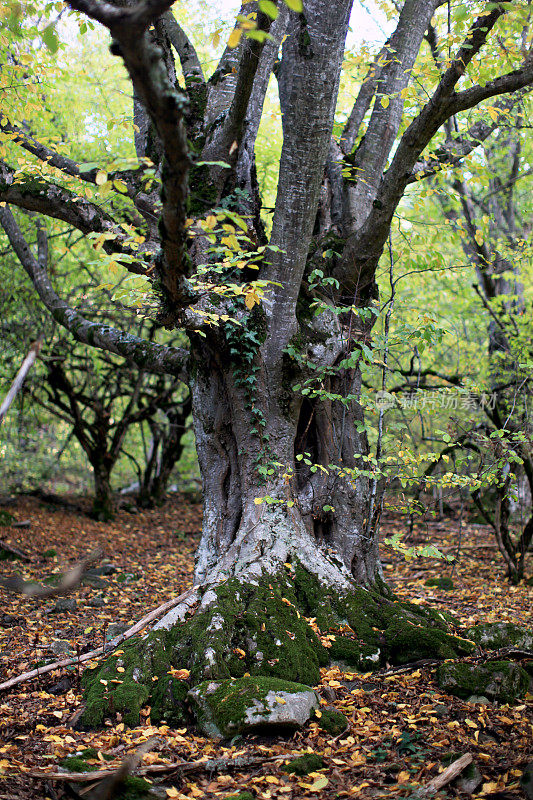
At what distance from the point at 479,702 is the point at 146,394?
31.8 ft

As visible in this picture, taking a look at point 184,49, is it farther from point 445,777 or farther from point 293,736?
point 445,777

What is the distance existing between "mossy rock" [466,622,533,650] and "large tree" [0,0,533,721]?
0.73m

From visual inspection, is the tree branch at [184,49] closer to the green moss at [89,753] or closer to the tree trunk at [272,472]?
the tree trunk at [272,472]

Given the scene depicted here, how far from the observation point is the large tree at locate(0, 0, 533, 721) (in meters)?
3.98

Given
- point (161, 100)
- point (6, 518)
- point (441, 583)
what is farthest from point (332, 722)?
point (6, 518)

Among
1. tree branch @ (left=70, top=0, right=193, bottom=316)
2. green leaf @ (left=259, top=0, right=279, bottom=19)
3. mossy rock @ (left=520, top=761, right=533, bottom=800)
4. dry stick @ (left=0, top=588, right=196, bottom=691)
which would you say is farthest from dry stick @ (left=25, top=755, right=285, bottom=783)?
green leaf @ (left=259, top=0, right=279, bottom=19)

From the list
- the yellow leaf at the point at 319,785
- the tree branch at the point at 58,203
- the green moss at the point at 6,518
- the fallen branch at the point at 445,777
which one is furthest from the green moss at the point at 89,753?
the green moss at the point at 6,518

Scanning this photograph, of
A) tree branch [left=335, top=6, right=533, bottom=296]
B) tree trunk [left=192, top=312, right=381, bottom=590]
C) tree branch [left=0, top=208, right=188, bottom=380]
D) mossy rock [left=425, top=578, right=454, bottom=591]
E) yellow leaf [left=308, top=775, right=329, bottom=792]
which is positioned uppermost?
tree branch [left=335, top=6, right=533, bottom=296]

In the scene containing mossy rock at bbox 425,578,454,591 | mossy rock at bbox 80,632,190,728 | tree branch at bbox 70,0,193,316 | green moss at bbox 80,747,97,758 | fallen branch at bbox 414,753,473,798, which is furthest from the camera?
mossy rock at bbox 425,578,454,591

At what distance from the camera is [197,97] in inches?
211

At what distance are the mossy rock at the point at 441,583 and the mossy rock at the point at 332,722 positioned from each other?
12.7ft

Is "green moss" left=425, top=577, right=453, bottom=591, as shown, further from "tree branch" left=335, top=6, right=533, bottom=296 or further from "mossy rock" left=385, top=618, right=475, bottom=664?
"tree branch" left=335, top=6, right=533, bottom=296

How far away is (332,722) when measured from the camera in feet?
10.9

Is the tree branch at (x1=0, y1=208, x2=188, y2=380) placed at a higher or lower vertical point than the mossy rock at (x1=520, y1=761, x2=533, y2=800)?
higher
